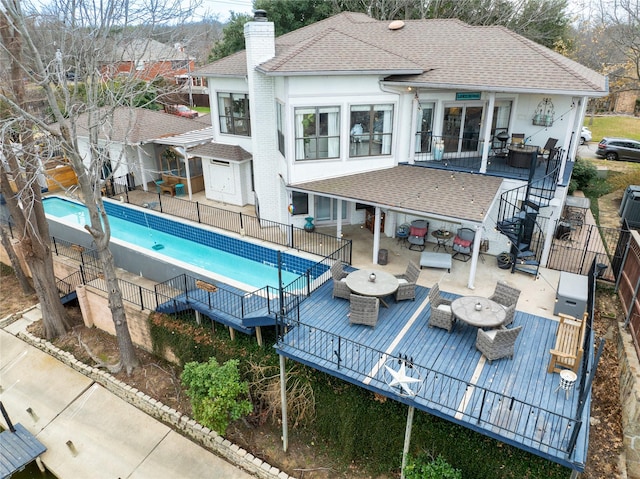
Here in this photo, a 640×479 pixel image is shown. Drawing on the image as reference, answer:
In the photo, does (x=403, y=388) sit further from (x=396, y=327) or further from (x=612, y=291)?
(x=612, y=291)

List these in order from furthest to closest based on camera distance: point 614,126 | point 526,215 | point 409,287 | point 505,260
Result: point 614,126 < point 505,260 < point 526,215 < point 409,287

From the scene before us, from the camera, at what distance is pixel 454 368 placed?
9797 mm

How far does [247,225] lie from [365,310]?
8560 millimetres

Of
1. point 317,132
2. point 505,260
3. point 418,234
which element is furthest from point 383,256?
point 317,132

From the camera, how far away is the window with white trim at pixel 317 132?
1516cm

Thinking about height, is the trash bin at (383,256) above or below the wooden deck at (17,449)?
above

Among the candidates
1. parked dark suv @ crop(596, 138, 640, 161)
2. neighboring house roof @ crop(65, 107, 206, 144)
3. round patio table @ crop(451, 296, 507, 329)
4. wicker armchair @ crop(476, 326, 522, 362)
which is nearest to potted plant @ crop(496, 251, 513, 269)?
round patio table @ crop(451, 296, 507, 329)

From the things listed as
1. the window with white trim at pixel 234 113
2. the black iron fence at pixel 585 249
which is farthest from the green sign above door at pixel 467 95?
the window with white trim at pixel 234 113

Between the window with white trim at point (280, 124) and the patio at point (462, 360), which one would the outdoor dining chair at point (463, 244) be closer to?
the patio at point (462, 360)

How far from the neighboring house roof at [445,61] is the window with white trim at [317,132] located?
1.45 meters

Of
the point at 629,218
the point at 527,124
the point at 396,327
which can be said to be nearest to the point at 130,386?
the point at 396,327

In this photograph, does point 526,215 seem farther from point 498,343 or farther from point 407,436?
point 407,436

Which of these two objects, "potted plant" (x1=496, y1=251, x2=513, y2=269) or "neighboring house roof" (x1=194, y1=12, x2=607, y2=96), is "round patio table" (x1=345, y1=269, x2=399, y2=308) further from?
"neighboring house roof" (x1=194, y1=12, x2=607, y2=96)

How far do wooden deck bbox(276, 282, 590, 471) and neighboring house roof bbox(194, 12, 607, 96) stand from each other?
7.31 m
